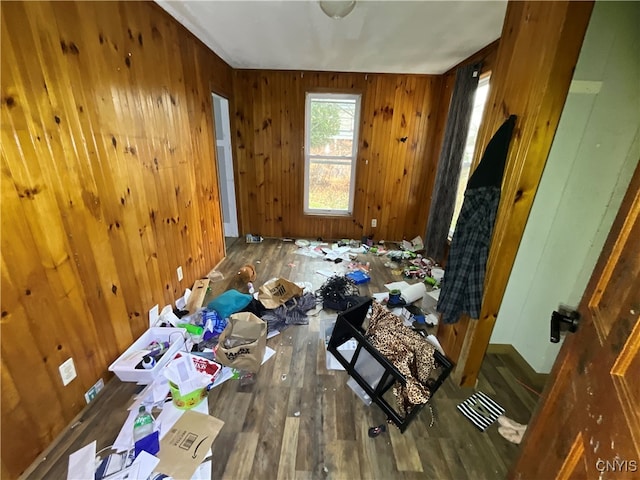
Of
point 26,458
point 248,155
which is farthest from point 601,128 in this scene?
point 248,155

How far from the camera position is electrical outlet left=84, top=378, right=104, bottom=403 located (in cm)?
150

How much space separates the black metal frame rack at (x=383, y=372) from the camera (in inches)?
56.0

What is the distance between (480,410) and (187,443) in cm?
163

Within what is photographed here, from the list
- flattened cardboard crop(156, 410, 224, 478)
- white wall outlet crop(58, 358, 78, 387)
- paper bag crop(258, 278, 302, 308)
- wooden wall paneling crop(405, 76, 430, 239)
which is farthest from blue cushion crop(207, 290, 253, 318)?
wooden wall paneling crop(405, 76, 430, 239)

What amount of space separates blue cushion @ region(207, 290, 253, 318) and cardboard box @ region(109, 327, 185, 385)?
330mm

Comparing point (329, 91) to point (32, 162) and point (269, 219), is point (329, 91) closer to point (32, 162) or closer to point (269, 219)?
point (269, 219)

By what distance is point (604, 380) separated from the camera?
0.60 metres

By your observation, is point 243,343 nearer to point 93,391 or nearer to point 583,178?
point 93,391

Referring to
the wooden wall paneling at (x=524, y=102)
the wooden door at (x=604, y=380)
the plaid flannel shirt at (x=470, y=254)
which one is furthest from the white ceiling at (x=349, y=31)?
the wooden door at (x=604, y=380)

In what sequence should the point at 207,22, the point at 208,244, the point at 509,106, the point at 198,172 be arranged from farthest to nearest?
the point at 208,244 → the point at 198,172 → the point at 207,22 → the point at 509,106

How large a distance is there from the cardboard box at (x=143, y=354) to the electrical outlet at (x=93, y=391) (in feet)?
0.26

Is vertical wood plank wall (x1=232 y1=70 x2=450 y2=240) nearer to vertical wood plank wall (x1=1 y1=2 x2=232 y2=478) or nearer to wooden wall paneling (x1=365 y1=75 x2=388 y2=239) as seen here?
wooden wall paneling (x1=365 y1=75 x2=388 y2=239)

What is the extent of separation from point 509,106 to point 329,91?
2.71 m

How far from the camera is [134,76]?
1760 mm
